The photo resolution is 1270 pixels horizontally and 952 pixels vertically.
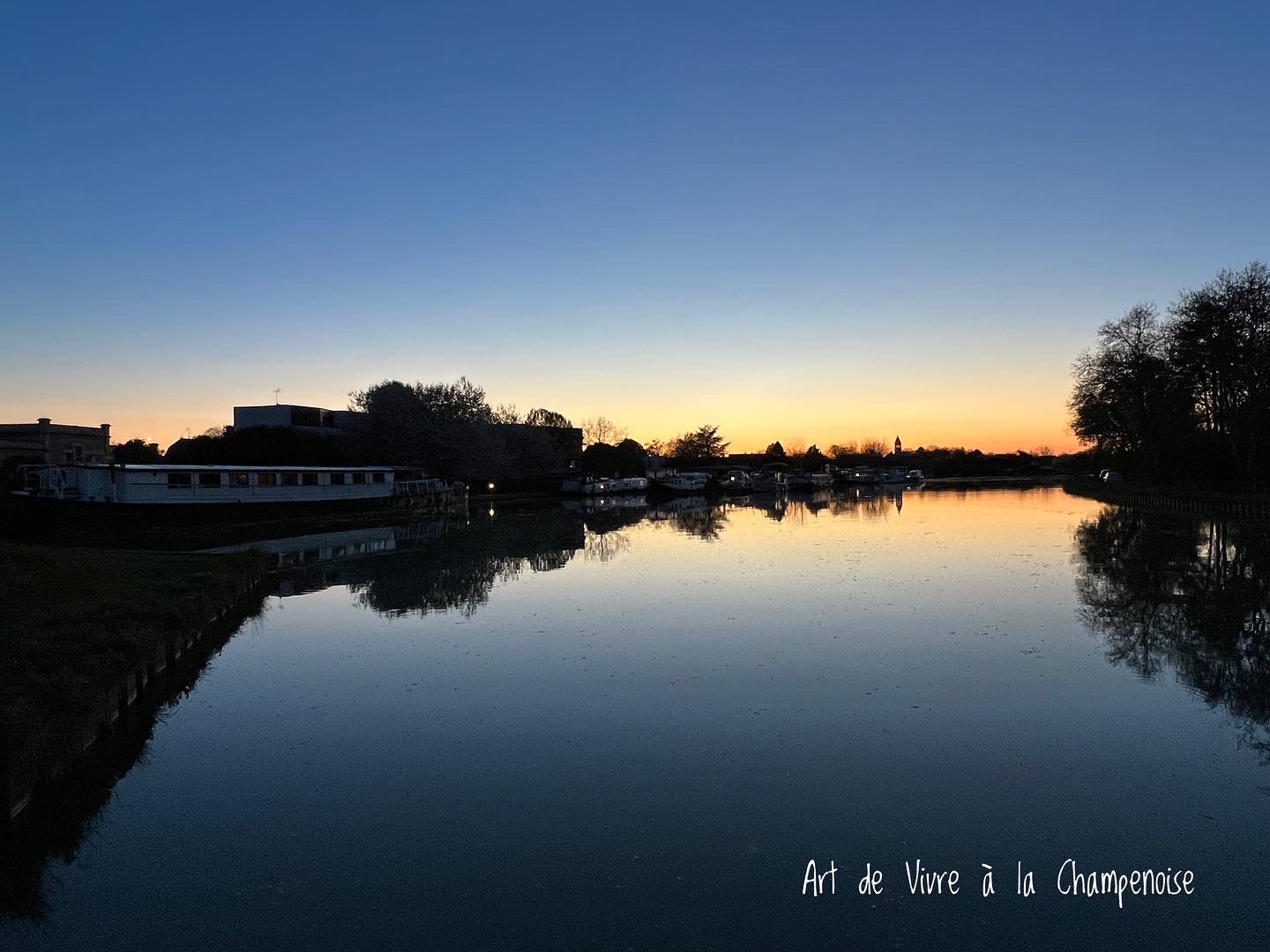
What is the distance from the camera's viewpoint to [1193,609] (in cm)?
1769

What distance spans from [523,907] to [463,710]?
5.18m

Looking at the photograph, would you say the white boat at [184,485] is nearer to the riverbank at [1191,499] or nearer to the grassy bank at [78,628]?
the grassy bank at [78,628]

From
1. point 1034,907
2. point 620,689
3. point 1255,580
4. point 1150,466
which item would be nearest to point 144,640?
point 620,689

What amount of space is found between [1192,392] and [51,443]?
8041cm

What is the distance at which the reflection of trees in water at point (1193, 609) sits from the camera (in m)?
12.1

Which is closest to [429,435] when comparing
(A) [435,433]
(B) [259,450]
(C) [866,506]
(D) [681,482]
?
(A) [435,433]

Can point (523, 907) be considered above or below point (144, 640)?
below

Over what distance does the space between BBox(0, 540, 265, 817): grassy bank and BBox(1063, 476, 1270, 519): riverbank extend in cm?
4103

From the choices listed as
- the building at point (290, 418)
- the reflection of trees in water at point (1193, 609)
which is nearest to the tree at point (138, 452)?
the building at point (290, 418)

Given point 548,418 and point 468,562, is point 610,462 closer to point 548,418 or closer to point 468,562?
point 548,418

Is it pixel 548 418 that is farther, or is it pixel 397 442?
pixel 548 418

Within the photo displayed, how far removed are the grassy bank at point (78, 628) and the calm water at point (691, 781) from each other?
2.94 feet

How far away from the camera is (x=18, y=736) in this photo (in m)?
7.99

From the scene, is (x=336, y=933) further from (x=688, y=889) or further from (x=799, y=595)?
(x=799, y=595)
